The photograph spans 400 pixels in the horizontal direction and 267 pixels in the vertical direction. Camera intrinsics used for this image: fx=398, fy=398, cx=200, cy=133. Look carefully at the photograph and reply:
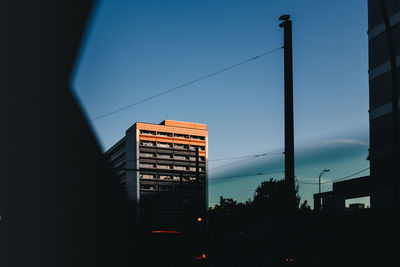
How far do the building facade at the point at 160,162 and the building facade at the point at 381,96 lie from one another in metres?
95.9

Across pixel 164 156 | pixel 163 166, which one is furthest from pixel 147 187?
pixel 164 156

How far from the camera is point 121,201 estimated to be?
7.28 metres

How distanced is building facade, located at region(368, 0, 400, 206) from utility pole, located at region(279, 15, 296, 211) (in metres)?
21.2

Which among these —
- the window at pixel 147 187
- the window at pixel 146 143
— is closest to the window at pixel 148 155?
the window at pixel 146 143

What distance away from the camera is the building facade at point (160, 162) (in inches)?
5039

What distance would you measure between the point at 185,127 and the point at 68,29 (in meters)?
130

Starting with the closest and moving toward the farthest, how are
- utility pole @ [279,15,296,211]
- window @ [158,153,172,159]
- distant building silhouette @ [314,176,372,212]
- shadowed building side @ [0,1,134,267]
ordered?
shadowed building side @ [0,1,134,267]
utility pole @ [279,15,296,211]
distant building silhouette @ [314,176,372,212]
window @ [158,153,172,159]

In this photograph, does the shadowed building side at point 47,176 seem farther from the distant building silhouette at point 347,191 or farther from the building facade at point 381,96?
the distant building silhouette at point 347,191

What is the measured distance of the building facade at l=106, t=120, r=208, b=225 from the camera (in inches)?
5039

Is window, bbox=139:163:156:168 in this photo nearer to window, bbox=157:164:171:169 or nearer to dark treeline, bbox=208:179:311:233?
window, bbox=157:164:171:169

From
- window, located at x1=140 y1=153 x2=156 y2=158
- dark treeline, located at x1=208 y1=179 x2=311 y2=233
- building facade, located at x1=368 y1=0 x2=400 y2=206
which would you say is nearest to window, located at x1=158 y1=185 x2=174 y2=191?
window, located at x1=140 y1=153 x2=156 y2=158

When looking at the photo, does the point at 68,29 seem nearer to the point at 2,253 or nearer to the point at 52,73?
the point at 52,73

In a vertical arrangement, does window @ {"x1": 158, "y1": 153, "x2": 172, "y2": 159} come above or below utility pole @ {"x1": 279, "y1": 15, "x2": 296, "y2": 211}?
above

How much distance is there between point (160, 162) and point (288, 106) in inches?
4846
